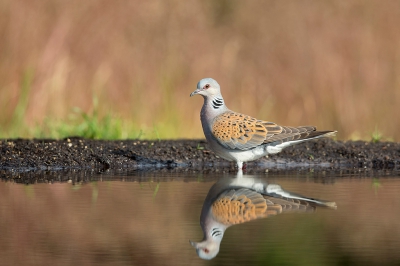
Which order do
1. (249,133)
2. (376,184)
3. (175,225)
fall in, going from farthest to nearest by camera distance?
(249,133)
(376,184)
(175,225)

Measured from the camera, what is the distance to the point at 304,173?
7891mm

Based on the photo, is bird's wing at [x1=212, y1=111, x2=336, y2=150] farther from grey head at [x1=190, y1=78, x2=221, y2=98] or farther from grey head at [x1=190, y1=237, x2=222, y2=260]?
grey head at [x1=190, y1=237, x2=222, y2=260]

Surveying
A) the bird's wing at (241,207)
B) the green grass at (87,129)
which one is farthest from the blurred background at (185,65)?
the bird's wing at (241,207)

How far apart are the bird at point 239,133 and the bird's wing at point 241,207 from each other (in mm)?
1834

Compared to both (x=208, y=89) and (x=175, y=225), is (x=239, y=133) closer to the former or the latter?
(x=208, y=89)

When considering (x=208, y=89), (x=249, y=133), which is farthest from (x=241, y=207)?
(x=208, y=89)

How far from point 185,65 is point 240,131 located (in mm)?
4066

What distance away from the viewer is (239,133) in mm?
8102

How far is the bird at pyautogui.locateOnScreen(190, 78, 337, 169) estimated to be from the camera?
26.4 ft

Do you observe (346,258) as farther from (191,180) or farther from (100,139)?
(100,139)

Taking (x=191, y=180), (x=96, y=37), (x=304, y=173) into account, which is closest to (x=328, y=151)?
(x=304, y=173)

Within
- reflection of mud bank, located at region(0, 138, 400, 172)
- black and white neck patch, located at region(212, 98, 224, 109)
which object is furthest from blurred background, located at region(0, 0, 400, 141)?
black and white neck patch, located at region(212, 98, 224, 109)

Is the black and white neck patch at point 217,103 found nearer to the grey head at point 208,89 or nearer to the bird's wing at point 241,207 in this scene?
the grey head at point 208,89

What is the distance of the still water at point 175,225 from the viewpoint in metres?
3.94
